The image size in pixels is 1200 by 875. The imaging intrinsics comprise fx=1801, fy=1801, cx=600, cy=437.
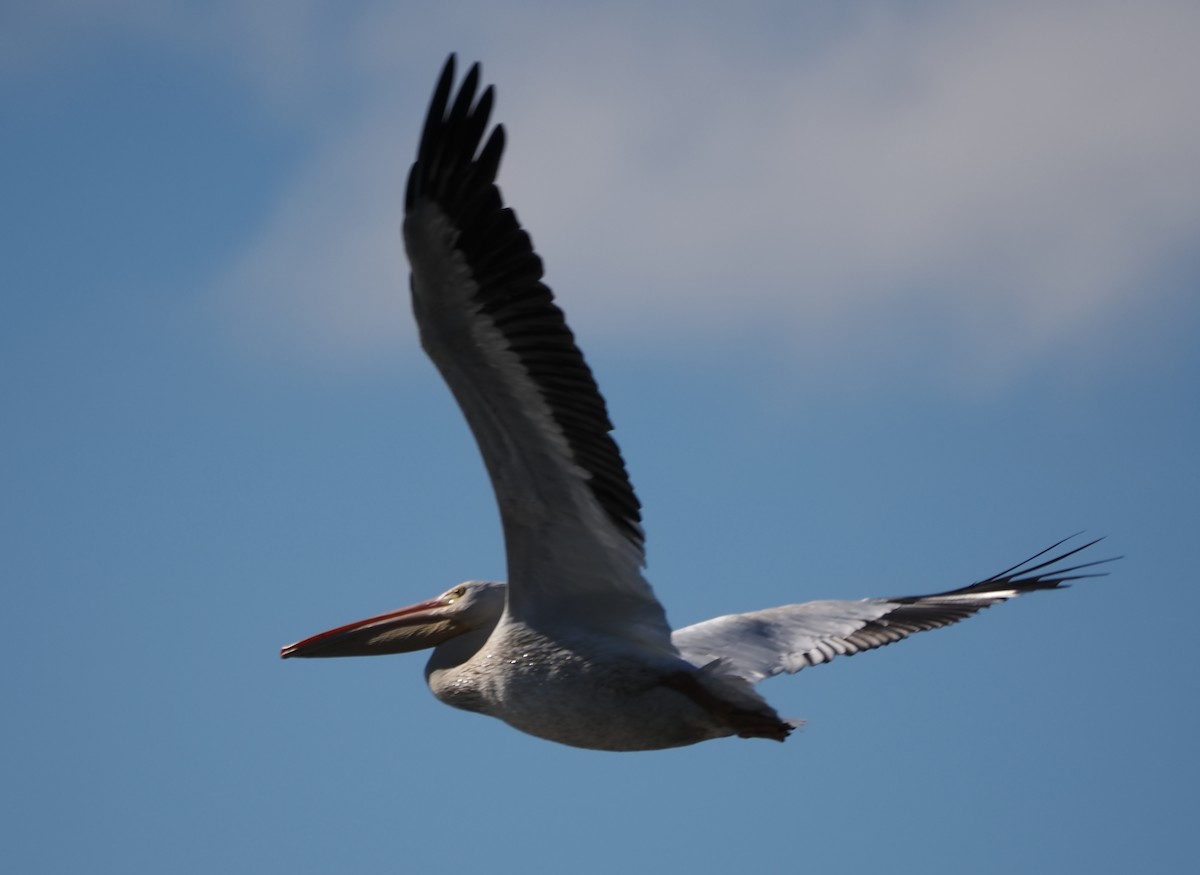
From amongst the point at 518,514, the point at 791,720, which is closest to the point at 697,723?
the point at 791,720

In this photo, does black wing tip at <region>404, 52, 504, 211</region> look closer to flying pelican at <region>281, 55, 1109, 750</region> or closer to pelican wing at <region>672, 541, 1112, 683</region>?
flying pelican at <region>281, 55, 1109, 750</region>

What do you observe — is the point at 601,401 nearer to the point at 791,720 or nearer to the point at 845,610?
the point at 791,720

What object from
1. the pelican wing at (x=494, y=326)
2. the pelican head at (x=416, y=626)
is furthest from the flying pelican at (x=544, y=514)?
the pelican head at (x=416, y=626)

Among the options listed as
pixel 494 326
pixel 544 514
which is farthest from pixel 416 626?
pixel 494 326

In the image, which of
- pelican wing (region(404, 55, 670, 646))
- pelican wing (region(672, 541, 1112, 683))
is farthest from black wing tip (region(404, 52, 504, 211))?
pelican wing (region(672, 541, 1112, 683))

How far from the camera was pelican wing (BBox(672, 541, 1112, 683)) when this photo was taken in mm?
8484

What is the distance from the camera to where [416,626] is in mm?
9508

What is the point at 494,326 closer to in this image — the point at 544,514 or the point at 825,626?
the point at 544,514

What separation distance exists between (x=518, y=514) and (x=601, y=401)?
0.63 m

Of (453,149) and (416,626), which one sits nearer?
(453,149)

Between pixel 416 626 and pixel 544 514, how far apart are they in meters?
1.83

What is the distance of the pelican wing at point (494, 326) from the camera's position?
7.59 meters

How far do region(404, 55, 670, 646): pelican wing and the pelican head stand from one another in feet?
5.28

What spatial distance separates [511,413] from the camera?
7707 mm
